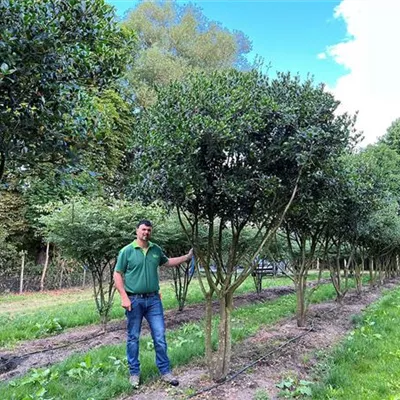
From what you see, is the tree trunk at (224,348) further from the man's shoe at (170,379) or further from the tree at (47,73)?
the tree at (47,73)

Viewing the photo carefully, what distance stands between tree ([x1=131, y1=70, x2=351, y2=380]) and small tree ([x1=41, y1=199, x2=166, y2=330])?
9.58 feet

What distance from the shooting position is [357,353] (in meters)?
5.91

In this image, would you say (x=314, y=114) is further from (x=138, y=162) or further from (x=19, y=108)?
(x=19, y=108)

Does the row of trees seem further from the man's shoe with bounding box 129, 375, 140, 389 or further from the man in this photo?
the man's shoe with bounding box 129, 375, 140, 389

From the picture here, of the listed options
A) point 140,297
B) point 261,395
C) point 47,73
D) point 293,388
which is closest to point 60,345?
point 140,297

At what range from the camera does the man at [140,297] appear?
452 cm

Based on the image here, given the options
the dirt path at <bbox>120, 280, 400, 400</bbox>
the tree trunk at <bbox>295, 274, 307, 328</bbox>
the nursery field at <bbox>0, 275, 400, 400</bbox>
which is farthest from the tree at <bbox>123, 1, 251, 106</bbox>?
the dirt path at <bbox>120, 280, 400, 400</bbox>

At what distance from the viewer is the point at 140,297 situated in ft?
15.1

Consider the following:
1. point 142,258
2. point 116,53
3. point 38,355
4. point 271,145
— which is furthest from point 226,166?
point 38,355

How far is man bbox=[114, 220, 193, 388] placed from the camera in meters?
4.52

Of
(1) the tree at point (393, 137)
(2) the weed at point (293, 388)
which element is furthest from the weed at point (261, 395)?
(1) the tree at point (393, 137)

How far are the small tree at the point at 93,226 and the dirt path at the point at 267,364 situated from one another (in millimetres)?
2994

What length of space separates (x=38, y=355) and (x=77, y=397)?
2.53m

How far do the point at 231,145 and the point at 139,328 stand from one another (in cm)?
228
